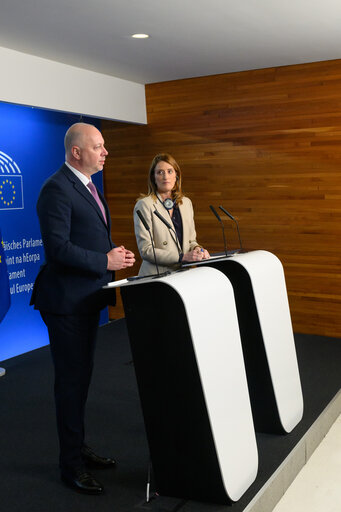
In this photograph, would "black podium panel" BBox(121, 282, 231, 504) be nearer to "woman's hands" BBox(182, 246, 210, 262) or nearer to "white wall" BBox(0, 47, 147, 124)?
"woman's hands" BBox(182, 246, 210, 262)

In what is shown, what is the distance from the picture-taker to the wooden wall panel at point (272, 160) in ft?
18.5

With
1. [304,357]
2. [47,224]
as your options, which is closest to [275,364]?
[47,224]

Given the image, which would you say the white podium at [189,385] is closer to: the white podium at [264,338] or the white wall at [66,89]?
the white podium at [264,338]

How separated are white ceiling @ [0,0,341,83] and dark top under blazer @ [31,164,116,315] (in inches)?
59.9

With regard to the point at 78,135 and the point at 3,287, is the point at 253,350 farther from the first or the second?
the point at 3,287

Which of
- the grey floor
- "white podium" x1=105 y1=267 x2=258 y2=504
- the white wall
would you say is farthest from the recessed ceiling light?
the grey floor

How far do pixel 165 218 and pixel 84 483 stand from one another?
1.88 m

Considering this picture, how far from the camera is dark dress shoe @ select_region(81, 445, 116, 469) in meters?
3.04

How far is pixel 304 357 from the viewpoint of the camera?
5066mm

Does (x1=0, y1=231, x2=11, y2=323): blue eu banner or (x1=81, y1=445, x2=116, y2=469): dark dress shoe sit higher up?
(x1=0, y1=231, x2=11, y2=323): blue eu banner

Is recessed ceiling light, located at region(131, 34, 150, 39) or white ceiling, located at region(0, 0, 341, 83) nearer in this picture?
white ceiling, located at region(0, 0, 341, 83)

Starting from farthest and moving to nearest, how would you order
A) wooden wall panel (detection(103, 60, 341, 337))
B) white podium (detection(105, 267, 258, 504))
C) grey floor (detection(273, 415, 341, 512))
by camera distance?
wooden wall panel (detection(103, 60, 341, 337)) → grey floor (detection(273, 415, 341, 512)) → white podium (detection(105, 267, 258, 504))

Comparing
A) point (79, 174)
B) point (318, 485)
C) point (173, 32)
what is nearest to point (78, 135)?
point (79, 174)

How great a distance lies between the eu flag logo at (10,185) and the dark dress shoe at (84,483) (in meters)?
3.06
